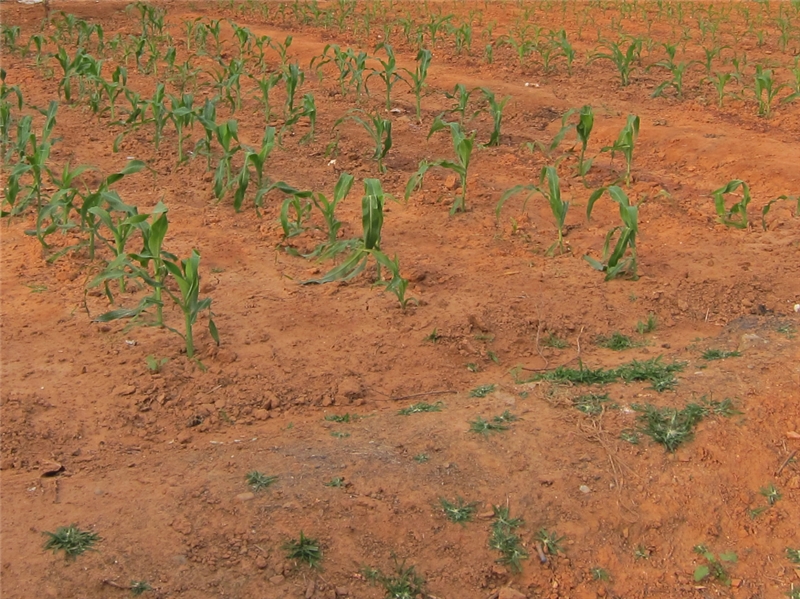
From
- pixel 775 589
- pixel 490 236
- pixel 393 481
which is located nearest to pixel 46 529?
pixel 393 481

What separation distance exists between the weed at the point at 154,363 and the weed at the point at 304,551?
119 centimetres

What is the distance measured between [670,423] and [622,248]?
147 centimetres

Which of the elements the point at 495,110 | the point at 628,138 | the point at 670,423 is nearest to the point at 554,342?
the point at 670,423

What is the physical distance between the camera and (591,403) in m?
3.88

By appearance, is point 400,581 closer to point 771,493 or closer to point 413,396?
point 413,396

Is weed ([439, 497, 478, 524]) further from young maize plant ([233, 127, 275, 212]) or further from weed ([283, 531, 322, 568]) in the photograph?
young maize plant ([233, 127, 275, 212])

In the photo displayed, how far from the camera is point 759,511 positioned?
3.47m

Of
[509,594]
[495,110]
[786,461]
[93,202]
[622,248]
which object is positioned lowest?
[509,594]

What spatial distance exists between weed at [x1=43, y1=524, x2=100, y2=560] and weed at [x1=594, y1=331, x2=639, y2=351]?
2525mm

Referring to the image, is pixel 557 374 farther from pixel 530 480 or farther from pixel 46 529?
pixel 46 529

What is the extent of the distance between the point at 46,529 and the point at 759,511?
8.27 ft

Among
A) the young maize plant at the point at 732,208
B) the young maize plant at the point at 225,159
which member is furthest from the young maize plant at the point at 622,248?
the young maize plant at the point at 225,159

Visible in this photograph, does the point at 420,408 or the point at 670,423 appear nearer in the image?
the point at 670,423

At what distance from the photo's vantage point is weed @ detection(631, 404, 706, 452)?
367cm
